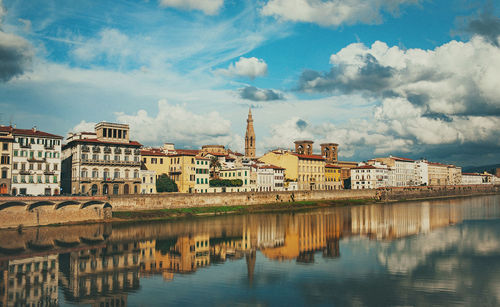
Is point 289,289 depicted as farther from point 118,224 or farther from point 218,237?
point 118,224

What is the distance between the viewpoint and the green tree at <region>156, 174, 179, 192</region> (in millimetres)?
88500

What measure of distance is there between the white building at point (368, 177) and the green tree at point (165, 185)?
8096 centimetres

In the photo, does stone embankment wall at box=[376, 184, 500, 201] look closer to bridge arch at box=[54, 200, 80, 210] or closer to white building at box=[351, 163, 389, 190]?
white building at box=[351, 163, 389, 190]

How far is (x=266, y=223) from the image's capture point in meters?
70.0

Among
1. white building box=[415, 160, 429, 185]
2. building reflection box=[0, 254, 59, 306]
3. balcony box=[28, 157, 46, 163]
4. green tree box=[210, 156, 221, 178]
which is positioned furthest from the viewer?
white building box=[415, 160, 429, 185]

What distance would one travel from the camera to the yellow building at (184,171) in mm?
92500

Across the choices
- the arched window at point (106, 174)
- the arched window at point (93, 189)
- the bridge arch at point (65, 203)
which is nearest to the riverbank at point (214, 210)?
the bridge arch at point (65, 203)

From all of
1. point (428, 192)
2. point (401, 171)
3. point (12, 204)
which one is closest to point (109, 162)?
point (12, 204)

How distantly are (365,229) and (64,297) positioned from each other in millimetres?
44031

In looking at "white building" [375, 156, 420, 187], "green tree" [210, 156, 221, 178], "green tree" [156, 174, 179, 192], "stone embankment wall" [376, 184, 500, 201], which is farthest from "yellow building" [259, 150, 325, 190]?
"green tree" [156, 174, 179, 192]

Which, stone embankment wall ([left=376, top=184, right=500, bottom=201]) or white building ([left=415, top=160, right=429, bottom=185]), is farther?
white building ([left=415, top=160, right=429, bottom=185])

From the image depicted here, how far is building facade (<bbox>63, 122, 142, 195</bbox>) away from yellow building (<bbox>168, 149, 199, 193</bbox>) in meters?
11.0

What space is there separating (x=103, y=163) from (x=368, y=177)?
325 feet

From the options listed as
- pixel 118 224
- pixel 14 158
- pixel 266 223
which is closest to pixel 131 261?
pixel 118 224
